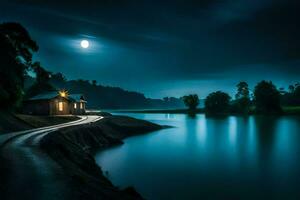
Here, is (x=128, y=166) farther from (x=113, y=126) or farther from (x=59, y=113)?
(x=59, y=113)

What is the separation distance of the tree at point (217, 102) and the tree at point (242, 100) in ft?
24.3

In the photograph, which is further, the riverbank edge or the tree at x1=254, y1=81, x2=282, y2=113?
the tree at x1=254, y1=81, x2=282, y2=113

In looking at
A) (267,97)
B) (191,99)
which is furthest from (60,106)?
(191,99)

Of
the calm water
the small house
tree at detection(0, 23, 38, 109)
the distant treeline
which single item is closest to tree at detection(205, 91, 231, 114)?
the distant treeline

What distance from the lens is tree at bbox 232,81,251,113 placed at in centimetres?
16112

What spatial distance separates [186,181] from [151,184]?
3056 mm

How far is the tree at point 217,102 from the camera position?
529ft

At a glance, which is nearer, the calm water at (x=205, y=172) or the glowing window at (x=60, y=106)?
the calm water at (x=205, y=172)

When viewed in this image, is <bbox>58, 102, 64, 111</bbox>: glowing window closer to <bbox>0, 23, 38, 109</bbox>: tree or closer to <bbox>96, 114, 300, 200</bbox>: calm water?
<bbox>0, 23, 38, 109</bbox>: tree

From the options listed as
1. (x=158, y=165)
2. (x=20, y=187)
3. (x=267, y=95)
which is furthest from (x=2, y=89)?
(x=267, y=95)

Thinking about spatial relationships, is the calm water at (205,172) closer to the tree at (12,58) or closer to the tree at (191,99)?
the tree at (12,58)

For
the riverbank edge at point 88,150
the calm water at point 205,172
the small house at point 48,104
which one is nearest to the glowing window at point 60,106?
the small house at point 48,104

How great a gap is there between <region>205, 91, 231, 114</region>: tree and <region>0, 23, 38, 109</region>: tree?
141m

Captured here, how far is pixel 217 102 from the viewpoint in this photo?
538 feet
